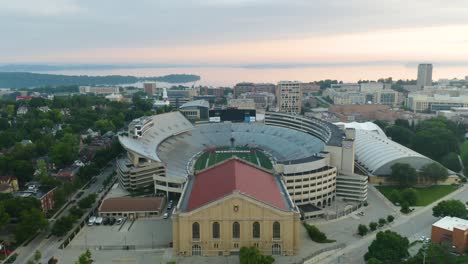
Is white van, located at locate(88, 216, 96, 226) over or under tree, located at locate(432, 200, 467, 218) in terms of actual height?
under

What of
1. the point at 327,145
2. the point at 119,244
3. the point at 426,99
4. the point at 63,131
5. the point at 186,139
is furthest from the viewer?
the point at 426,99

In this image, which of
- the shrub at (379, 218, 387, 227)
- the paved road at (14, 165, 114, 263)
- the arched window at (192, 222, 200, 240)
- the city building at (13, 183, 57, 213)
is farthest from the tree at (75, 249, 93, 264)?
the shrub at (379, 218, 387, 227)

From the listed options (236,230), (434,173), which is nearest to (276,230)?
(236,230)

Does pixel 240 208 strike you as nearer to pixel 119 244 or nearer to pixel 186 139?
pixel 119 244

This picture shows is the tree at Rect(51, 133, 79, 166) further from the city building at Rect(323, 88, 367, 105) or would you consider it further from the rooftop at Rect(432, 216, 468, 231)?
the city building at Rect(323, 88, 367, 105)

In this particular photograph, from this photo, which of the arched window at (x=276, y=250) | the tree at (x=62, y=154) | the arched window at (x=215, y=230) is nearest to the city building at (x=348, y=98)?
the tree at (x=62, y=154)

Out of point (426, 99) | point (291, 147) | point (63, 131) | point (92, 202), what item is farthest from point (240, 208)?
point (426, 99)
